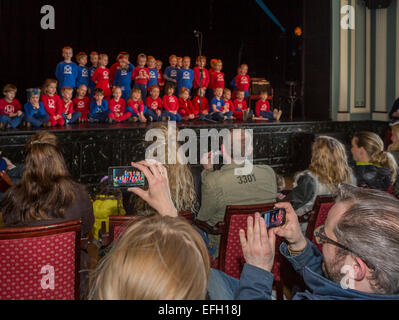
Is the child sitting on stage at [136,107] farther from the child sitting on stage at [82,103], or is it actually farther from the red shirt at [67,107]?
the red shirt at [67,107]

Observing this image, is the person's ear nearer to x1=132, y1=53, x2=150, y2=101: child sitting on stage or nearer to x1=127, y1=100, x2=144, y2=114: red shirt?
x1=127, y1=100, x2=144, y2=114: red shirt

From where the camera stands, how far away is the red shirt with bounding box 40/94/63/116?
6.02 m

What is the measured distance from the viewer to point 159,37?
967cm

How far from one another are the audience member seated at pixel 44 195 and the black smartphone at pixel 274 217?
1.11m

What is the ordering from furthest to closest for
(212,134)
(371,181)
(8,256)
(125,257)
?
1. (212,134)
2. (371,181)
3. (8,256)
4. (125,257)

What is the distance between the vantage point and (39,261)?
1.63 metres

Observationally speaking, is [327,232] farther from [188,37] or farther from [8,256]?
[188,37]

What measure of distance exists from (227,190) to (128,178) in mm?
892

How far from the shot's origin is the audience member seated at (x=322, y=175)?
2.64 metres

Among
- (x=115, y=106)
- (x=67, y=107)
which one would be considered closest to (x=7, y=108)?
(x=67, y=107)

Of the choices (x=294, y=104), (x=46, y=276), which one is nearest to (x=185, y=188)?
(x=46, y=276)

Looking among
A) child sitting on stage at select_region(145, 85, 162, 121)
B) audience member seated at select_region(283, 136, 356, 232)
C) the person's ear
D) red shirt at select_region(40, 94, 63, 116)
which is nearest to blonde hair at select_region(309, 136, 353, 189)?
audience member seated at select_region(283, 136, 356, 232)

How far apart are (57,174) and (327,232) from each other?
1.38 m

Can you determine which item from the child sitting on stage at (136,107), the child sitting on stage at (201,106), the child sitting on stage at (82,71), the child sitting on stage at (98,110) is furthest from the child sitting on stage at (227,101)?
the child sitting on stage at (82,71)
